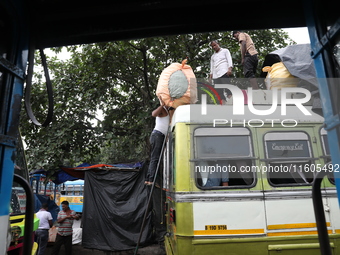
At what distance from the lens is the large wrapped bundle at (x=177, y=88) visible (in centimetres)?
512

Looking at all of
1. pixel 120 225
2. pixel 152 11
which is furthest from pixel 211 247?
pixel 120 225

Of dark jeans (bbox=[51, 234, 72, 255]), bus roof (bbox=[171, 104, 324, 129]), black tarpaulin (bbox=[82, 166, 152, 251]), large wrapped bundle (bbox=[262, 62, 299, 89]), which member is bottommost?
dark jeans (bbox=[51, 234, 72, 255])

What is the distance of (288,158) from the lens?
4059 mm

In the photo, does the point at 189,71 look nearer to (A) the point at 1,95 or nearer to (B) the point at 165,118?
(B) the point at 165,118

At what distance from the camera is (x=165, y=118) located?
605 cm

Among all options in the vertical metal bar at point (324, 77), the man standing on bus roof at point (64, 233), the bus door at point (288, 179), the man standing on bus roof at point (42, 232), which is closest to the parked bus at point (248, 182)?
the bus door at point (288, 179)

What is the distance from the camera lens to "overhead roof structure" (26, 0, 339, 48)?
1927 mm

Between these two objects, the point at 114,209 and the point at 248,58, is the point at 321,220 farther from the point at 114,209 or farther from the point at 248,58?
the point at 114,209

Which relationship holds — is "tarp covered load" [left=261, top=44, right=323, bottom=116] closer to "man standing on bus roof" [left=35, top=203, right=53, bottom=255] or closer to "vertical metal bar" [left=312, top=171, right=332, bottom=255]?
"vertical metal bar" [left=312, top=171, right=332, bottom=255]

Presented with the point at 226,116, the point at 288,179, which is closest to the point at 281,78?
the point at 226,116

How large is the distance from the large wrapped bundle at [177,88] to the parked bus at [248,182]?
2.77ft

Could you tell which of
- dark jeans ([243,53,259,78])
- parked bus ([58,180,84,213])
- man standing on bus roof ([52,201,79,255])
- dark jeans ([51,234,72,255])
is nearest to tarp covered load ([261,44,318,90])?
dark jeans ([243,53,259,78])

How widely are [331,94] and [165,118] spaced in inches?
180

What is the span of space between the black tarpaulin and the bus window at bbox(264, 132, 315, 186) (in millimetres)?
5211
